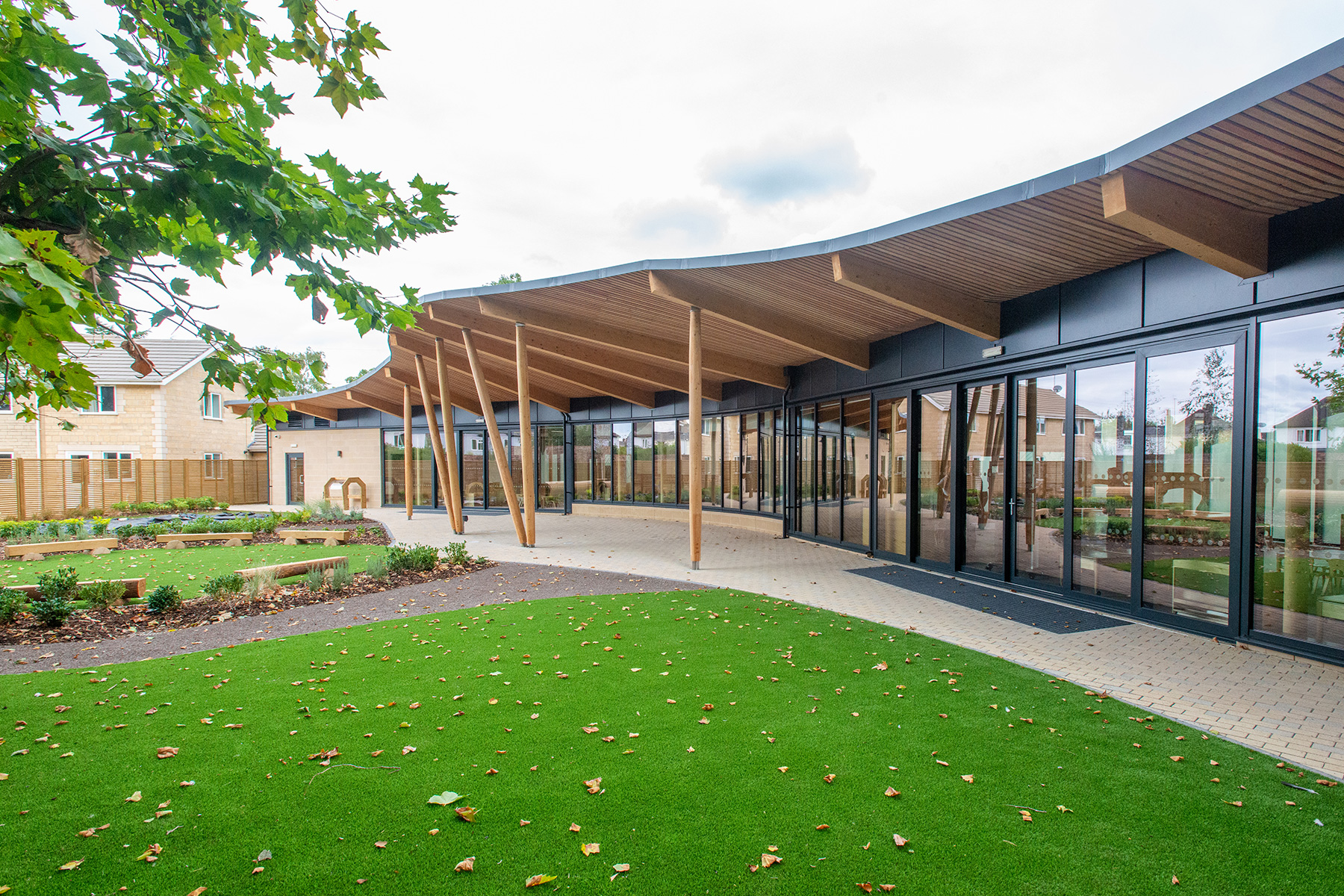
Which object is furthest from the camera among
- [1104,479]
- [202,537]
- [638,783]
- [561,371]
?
[561,371]

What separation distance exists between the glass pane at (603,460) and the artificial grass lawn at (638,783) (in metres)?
15.4

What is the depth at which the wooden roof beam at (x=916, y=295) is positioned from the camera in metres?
7.07

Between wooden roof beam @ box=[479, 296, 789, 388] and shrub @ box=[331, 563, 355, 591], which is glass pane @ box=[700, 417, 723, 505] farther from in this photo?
shrub @ box=[331, 563, 355, 591]

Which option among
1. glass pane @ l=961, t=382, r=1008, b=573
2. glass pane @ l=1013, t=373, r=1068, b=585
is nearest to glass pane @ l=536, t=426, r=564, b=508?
glass pane @ l=961, t=382, r=1008, b=573

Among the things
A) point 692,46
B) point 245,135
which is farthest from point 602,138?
point 245,135

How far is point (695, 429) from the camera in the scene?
980 centimetres

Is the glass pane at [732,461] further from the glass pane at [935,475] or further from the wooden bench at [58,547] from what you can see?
the wooden bench at [58,547]

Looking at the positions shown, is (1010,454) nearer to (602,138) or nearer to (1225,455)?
(1225,455)

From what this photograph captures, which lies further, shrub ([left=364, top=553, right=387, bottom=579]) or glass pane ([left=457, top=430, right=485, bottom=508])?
glass pane ([left=457, top=430, right=485, bottom=508])

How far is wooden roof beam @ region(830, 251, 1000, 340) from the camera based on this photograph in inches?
279

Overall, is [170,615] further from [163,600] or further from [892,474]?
[892,474]

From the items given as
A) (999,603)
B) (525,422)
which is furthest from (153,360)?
(999,603)

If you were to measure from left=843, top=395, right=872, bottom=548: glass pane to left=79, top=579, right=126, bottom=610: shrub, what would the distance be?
35.1 ft

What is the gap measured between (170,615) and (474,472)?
50.9 feet
